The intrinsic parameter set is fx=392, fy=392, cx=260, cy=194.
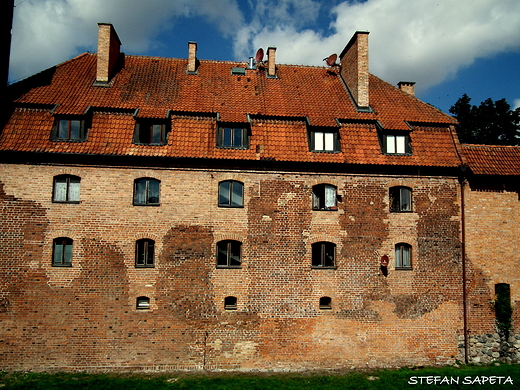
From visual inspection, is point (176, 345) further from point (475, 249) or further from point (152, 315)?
point (475, 249)

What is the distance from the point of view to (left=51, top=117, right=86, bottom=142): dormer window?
615 inches

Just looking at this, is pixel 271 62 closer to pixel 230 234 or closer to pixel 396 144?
pixel 396 144

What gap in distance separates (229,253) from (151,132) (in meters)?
5.94

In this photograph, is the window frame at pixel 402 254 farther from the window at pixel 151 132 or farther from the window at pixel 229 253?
the window at pixel 151 132

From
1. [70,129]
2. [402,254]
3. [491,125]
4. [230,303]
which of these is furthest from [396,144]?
[491,125]

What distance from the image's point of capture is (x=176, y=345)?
588 inches

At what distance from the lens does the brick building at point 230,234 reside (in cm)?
1481

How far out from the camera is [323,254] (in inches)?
635

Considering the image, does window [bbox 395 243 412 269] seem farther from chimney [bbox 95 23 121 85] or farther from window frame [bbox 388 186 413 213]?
chimney [bbox 95 23 121 85]

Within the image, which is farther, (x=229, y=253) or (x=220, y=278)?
(x=229, y=253)

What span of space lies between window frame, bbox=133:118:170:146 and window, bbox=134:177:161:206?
1.62 metres

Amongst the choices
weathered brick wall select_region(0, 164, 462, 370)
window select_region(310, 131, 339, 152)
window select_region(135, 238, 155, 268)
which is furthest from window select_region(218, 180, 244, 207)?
window select_region(310, 131, 339, 152)

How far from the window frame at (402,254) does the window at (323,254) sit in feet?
8.90

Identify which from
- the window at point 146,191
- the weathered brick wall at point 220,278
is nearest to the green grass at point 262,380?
the weathered brick wall at point 220,278
